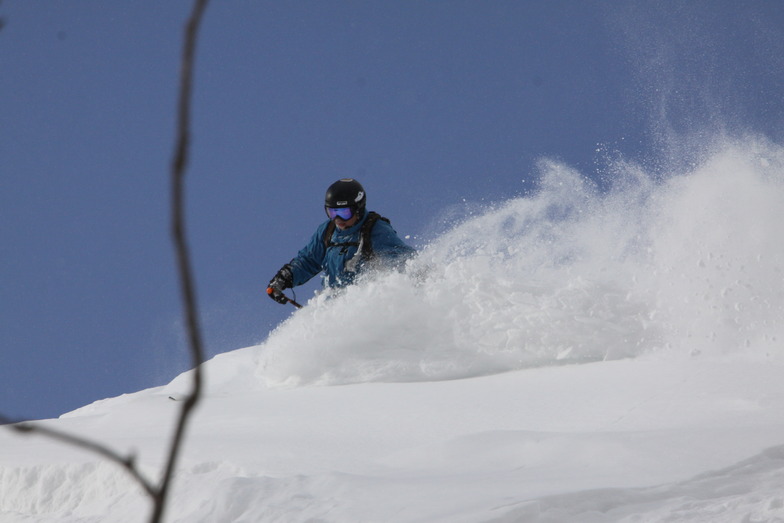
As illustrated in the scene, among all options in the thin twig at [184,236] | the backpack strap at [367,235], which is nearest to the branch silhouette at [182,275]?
the thin twig at [184,236]

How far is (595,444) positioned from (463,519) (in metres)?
0.97

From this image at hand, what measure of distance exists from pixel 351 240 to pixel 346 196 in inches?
17.4

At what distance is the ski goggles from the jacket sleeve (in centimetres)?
59

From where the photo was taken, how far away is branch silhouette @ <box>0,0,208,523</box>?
0.40 meters

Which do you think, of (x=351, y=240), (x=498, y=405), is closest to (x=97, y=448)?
(x=498, y=405)

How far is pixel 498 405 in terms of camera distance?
14.7ft

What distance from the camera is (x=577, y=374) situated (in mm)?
5055

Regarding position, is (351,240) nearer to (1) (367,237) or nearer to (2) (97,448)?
(1) (367,237)

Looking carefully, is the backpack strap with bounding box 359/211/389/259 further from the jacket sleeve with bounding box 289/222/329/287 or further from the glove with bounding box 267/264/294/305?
the glove with bounding box 267/264/294/305

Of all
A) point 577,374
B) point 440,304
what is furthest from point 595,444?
point 440,304

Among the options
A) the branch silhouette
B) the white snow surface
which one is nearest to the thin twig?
the branch silhouette

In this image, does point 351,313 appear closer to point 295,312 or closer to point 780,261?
point 295,312

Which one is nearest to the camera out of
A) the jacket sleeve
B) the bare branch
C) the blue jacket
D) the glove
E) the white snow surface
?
the bare branch

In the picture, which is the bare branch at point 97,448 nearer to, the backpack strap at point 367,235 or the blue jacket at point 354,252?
the blue jacket at point 354,252
